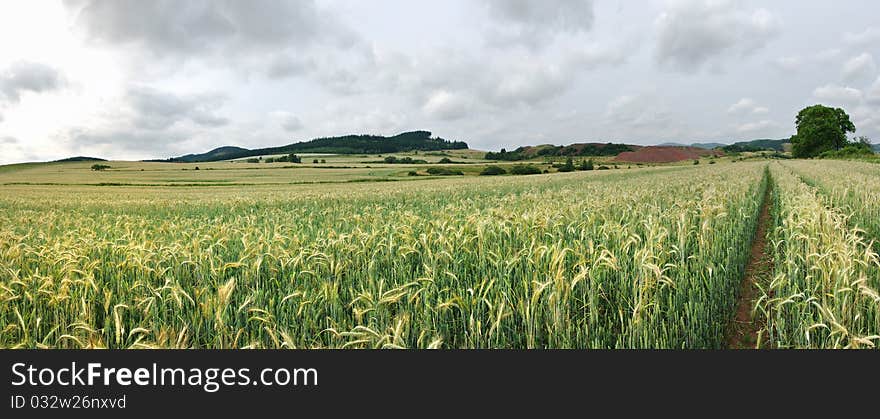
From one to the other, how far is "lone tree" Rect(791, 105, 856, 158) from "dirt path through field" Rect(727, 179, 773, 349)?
4334 inches

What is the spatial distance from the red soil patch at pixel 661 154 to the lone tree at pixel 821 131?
16.9 meters

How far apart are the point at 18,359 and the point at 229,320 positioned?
125cm

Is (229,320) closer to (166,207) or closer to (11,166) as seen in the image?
(166,207)

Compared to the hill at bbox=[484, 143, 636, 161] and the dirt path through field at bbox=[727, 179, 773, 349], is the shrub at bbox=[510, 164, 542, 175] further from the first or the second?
the dirt path through field at bbox=[727, 179, 773, 349]

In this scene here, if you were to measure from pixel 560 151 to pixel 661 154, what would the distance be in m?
26.9

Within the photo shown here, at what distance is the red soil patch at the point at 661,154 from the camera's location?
95938mm

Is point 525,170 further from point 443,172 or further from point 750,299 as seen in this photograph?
point 750,299

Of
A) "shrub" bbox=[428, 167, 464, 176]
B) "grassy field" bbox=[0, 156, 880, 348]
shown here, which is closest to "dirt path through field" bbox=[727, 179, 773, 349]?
"grassy field" bbox=[0, 156, 880, 348]

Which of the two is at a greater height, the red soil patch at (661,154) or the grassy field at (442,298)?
the red soil patch at (661,154)

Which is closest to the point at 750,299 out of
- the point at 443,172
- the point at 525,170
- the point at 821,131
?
the point at 443,172

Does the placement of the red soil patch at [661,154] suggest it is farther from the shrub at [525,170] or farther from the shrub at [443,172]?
the shrub at [443,172]

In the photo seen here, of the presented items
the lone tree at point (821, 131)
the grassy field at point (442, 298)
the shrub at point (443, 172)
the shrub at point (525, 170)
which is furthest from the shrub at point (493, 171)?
the lone tree at point (821, 131)

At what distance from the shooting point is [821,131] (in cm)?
8900

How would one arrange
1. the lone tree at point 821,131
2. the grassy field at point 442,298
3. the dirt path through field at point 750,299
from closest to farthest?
the grassy field at point 442,298 < the dirt path through field at point 750,299 < the lone tree at point 821,131
